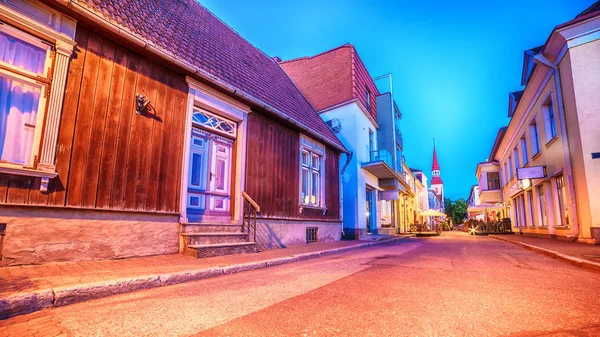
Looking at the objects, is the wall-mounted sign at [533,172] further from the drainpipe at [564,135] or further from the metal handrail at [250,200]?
the metal handrail at [250,200]

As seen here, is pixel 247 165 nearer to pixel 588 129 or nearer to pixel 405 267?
pixel 405 267

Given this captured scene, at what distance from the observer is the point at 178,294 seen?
141 inches

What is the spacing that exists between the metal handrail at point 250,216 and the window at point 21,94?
15.0 ft

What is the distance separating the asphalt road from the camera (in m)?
2.38

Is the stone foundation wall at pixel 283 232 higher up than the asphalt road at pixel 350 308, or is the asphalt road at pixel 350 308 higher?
the stone foundation wall at pixel 283 232

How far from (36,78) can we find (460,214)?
244 ft

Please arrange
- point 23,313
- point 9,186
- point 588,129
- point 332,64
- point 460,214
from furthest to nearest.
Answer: point 460,214, point 332,64, point 588,129, point 9,186, point 23,313

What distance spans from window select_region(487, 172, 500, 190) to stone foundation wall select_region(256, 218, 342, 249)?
2528 centimetres

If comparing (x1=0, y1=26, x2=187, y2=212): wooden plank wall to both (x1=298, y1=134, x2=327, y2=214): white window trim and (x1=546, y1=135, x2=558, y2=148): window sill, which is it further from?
(x1=546, y1=135, x2=558, y2=148): window sill

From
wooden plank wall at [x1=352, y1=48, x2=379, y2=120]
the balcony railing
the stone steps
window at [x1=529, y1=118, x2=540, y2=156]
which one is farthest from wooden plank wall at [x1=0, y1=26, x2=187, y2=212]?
window at [x1=529, y1=118, x2=540, y2=156]

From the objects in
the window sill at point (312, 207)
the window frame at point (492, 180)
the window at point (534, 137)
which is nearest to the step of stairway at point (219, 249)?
the window sill at point (312, 207)

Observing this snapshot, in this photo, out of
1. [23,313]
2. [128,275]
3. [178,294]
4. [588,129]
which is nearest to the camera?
[23,313]

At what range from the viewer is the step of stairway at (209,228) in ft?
21.5

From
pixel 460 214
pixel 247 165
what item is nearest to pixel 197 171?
pixel 247 165
